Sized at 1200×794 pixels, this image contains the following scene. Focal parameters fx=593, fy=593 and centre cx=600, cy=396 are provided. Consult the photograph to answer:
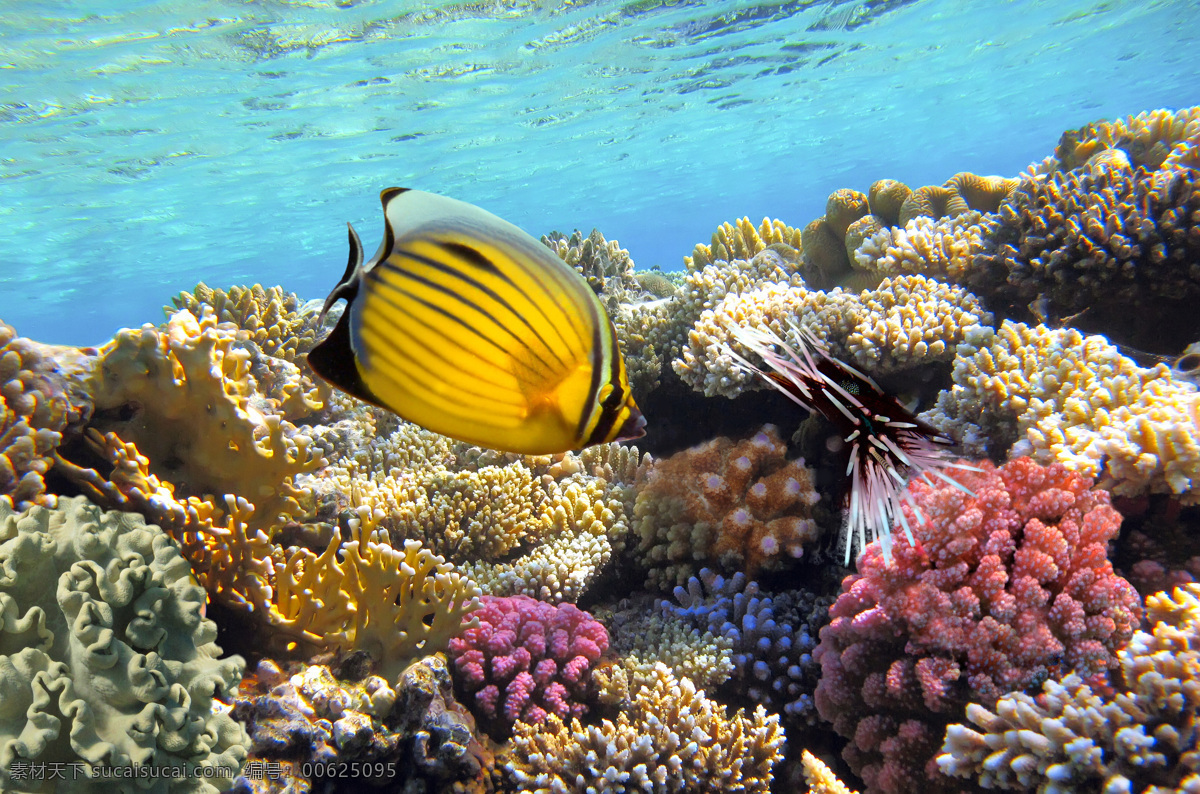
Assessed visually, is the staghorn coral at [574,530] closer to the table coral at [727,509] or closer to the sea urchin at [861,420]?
the table coral at [727,509]

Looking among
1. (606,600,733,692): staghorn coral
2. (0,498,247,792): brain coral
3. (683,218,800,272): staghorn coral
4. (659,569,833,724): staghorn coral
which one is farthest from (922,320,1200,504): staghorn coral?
(683,218,800,272): staghorn coral

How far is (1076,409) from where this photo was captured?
3246mm

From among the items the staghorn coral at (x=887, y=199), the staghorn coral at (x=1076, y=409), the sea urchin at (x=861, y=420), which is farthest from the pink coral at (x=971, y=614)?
the staghorn coral at (x=887, y=199)

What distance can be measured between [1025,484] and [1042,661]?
799mm

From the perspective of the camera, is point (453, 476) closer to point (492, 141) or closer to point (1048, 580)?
point (1048, 580)

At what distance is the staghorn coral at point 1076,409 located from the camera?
9.21 ft

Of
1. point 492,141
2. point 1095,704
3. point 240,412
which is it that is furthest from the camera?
point 492,141

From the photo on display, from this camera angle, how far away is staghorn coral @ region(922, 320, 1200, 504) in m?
2.81

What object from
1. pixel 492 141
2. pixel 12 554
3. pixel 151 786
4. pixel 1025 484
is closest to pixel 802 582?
pixel 1025 484

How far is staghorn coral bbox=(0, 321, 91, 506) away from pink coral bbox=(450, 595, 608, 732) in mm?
2134

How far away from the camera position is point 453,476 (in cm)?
462

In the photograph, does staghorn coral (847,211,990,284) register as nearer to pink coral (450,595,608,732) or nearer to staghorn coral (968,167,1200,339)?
staghorn coral (968,167,1200,339)

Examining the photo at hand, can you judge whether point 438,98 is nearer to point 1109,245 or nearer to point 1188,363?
point 1109,245

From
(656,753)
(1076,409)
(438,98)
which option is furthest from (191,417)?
(438,98)
